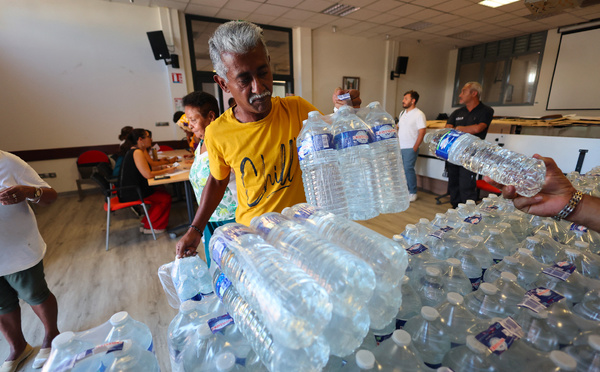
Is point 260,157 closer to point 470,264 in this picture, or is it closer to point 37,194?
point 470,264

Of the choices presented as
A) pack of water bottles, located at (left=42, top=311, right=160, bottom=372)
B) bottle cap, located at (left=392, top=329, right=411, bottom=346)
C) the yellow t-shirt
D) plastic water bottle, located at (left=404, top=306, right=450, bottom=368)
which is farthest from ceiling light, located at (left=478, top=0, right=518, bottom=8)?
pack of water bottles, located at (left=42, top=311, right=160, bottom=372)

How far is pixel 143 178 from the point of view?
141 inches

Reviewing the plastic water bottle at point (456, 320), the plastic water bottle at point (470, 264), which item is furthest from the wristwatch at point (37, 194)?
the plastic water bottle at point (470, 264)

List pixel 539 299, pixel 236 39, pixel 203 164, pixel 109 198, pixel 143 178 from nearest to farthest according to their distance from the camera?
pixel 539 299 → pixel 236 39 → pixel 203 164 → pixel 109 198 → pixel 143 178

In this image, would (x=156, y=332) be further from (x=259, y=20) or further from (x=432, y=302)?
(x=259, y=20)

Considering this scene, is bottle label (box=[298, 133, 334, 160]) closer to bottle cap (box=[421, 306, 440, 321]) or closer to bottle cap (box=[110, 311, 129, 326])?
bottle cap (box=[421, 306, 440, 321])

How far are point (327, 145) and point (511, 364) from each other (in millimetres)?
780

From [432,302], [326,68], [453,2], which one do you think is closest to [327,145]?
[432,302]

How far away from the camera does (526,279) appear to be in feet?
3.23

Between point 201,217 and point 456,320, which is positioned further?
point 201,217

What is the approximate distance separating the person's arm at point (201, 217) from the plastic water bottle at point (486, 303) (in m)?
1.04

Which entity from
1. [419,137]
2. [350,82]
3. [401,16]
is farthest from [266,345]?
[350,82]

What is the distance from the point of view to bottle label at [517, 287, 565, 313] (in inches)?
29.5

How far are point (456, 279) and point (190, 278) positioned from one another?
3.50 ft
